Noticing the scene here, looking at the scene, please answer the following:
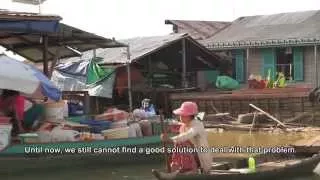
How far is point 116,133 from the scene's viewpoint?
46.1 ft

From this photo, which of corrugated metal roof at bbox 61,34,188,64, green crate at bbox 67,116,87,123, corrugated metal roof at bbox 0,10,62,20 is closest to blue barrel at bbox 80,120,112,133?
green crate at bbox 67,116,87,123

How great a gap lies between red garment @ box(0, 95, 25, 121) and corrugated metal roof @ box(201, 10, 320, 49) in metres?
14.3

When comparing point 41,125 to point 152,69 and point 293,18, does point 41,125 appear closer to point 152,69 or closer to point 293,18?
point 152,69

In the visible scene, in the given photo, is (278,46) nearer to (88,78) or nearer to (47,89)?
(88,78)

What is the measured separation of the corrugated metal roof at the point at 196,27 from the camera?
32.7 metres

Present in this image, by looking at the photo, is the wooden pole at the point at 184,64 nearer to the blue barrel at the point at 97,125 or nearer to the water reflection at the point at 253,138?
the water reflection at the point at 253,138

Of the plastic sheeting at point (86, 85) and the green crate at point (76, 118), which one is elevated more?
the plastic sheeting at point (86, 85)

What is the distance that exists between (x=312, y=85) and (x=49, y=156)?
14809mm

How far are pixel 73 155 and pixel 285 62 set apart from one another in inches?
594

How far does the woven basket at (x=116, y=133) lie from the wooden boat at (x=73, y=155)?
0.27 metres

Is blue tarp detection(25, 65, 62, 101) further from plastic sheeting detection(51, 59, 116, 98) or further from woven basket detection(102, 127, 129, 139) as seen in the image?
plastic sheeting detection(51, 59, 116, 98)

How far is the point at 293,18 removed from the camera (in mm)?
29031

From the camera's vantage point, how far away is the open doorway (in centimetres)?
2594

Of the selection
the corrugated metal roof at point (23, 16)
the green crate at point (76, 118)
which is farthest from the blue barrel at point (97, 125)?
the corrugated metal roof at point (23, 16)
